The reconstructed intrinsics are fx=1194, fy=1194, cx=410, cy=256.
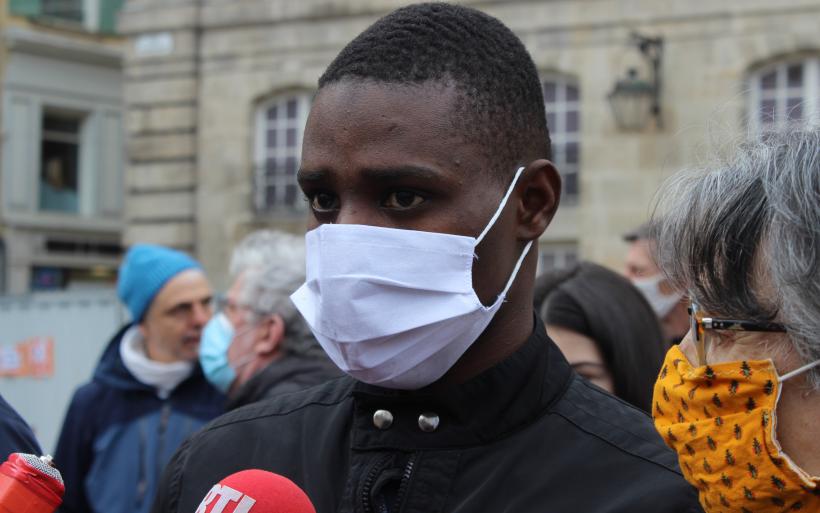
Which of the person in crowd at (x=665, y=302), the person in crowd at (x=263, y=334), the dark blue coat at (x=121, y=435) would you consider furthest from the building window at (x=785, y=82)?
the dark blue coat at (x=121, y=435)

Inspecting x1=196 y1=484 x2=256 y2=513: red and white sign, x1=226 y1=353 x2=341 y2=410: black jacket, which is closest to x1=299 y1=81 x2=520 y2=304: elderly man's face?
x1=196 y1=484 x2=256 y2=513: red and white sign

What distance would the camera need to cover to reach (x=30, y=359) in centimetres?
1092

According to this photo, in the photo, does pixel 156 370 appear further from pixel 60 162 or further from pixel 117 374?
pixel 60 162

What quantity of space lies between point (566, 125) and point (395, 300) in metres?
13.6

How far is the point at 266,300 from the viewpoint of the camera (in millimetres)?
4457

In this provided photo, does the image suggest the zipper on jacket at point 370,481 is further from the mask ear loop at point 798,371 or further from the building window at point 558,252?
the building window at point 558,252

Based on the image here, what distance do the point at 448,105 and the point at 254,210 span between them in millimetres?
14888

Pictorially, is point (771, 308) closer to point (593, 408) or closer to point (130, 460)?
point (593, 408)

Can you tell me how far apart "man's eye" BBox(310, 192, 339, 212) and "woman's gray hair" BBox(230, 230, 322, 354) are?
1.94 meters

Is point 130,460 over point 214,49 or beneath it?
beneath

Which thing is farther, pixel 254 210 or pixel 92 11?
pixel 92 11

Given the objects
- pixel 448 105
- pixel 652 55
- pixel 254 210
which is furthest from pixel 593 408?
pixel 254 210

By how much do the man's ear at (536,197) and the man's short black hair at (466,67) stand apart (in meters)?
0.03

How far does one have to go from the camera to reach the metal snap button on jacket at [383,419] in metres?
2.14
